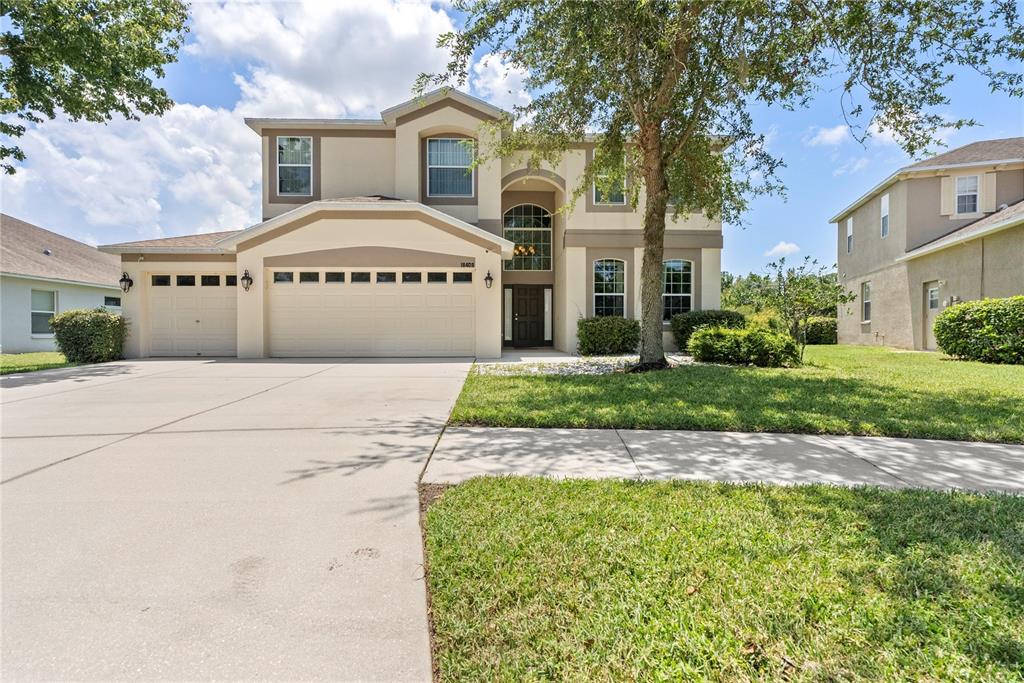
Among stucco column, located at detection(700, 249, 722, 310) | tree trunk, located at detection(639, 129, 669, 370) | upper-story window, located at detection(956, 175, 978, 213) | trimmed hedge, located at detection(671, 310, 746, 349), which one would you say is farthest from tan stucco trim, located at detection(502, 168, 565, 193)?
upper-story window, located at detection(956, 175, 978, 213)

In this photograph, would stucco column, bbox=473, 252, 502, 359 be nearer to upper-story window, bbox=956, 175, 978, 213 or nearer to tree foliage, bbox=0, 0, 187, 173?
tree foliage, bbox=0, 0, 187, 173

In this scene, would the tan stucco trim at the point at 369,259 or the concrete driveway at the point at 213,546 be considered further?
the tan stucco trim at the point at 369,259

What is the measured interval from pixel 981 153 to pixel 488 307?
18080 mm

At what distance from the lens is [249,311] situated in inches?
514

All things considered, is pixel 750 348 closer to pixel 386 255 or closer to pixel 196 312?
pixel 386 255

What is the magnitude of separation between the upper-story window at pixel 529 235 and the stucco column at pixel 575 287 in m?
2.18

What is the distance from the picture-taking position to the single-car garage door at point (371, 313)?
13250mm

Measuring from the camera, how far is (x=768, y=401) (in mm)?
6531

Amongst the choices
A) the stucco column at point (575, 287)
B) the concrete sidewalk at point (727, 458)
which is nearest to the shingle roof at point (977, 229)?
the stucco column at point (575, 287)

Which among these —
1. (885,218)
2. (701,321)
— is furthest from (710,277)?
(885,218)

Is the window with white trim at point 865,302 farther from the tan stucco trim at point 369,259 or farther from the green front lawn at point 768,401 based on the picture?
the tan stucco trim at point 369,259

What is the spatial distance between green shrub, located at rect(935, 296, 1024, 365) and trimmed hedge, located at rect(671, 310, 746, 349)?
4.96 metres

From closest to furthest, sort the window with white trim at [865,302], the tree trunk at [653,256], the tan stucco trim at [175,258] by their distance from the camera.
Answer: the tree trunk at [653,256], the tan stucco trim at [175,258], the window with white trim at [865,302]

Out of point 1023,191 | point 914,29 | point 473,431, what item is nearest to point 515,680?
point 473,431
